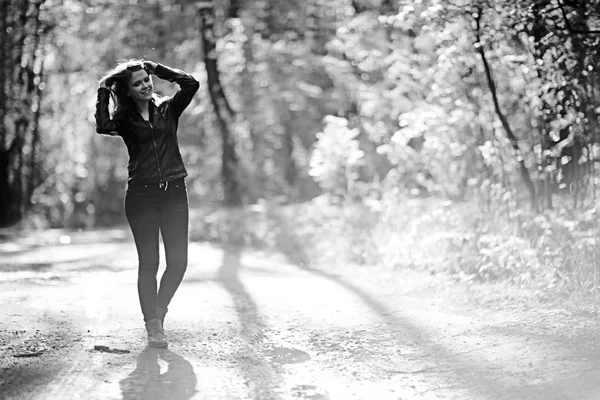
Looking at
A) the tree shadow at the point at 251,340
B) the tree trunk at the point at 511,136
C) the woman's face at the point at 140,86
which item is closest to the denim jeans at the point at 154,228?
the woman's face at the point at 140,86

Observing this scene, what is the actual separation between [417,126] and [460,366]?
488 cm

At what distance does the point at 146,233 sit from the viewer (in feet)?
19.7

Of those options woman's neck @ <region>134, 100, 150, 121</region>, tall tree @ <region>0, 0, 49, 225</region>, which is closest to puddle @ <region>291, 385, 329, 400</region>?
woman's neck @ <region>134, 100, 150, 121</region>

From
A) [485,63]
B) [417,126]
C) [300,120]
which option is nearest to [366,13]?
[417,126]

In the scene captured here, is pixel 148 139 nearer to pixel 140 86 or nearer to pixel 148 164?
pixel 148 164

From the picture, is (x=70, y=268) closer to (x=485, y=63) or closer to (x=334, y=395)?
(x=485, y=63)

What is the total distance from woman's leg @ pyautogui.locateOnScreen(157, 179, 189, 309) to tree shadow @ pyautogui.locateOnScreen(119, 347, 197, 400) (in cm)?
59

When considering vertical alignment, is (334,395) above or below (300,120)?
below

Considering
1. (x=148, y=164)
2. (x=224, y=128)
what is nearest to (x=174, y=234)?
(x=148, y=164)

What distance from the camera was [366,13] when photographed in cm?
1288

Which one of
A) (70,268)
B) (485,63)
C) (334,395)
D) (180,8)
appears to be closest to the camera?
(334,395)

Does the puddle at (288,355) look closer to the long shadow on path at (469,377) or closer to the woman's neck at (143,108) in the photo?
the long shadow on path at (469,377)

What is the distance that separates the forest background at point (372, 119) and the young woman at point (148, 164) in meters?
3.19

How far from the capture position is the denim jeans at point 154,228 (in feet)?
19.6
